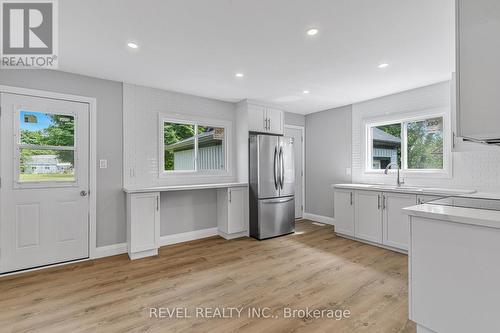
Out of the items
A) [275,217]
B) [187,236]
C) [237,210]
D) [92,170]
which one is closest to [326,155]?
[275,217]

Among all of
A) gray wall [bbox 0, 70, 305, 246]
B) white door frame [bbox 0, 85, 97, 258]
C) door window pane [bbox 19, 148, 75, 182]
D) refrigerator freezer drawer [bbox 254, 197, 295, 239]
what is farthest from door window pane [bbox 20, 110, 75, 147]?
refrigerator freezer drawer [bbox 254, 197, 295, 239]

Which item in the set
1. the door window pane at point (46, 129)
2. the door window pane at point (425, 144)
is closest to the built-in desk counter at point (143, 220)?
the door window pane at point (46, 129)

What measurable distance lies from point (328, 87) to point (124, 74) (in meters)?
3.05

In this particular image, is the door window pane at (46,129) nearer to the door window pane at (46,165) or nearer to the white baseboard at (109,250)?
the door window pane at (46,165)

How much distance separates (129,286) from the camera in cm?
251

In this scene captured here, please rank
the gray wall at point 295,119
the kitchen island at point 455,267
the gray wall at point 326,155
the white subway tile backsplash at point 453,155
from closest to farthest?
the kitchen island at point 455,267 → the white subway tile backsplash at point 453,155 → the gray wall at point 326,155 → the gray wall at point 295,119

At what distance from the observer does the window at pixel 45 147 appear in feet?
9.49

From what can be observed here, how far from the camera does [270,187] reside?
4.24 meters

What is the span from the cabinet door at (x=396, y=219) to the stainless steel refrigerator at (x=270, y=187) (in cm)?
158

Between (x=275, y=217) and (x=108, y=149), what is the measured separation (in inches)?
115

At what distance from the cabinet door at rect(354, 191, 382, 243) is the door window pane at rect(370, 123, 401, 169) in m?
0.92

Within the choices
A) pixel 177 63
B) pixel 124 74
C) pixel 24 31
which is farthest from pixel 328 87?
pixel 24 31

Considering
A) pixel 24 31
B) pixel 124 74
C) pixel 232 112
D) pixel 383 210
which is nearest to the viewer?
pixel 24 31

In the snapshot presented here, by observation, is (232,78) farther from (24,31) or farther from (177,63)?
(24,31)
